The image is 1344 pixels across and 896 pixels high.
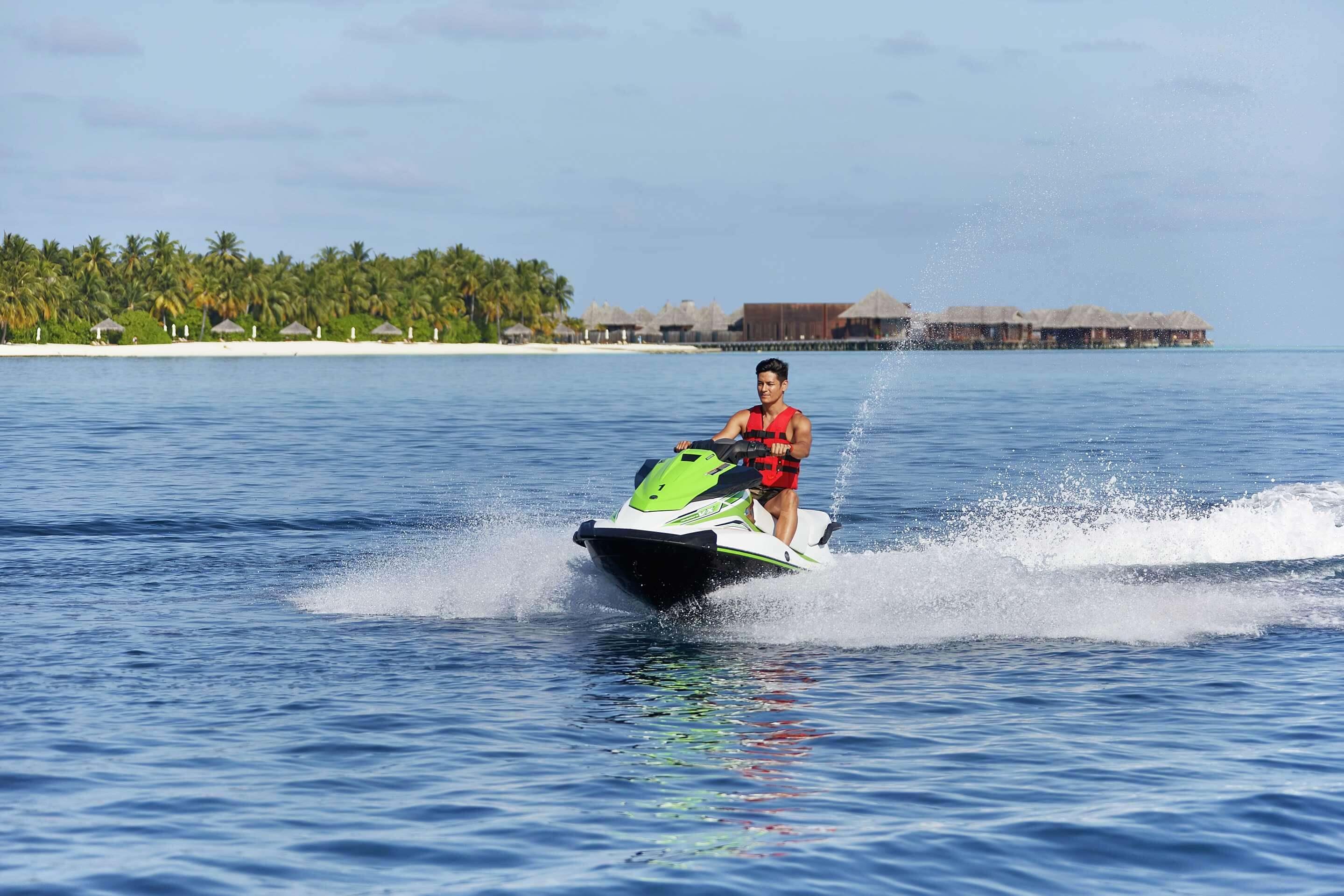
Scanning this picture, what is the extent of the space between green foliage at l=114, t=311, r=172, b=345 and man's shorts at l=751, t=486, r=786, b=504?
10902 cm

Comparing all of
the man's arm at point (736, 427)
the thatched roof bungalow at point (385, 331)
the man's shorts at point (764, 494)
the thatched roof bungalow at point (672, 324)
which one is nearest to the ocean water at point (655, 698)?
the man's shorts at point (764, 494)

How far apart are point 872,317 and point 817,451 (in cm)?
11472

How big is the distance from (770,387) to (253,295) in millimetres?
115664

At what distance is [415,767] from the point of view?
762 cm

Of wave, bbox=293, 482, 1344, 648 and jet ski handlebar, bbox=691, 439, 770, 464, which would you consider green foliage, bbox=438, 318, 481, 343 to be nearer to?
wave, bbox=293, 482, 1344, 648

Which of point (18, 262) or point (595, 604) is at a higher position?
point (18, 262)

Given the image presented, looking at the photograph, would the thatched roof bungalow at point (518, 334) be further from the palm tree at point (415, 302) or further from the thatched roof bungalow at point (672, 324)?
the thatched roof bungalow at point (672, 324)

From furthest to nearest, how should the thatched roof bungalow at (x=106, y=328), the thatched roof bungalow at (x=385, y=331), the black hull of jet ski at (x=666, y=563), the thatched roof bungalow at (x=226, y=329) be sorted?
the thatched roof bungalow at (x=385, y=331)
the thatched roof bungalow at (x=226, y=329)
the thatched roof bungalow at (x=106, y=328)
the black hull of jet ski at (x=666, y=563)

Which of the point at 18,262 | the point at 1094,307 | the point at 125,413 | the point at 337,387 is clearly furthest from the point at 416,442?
the point at 1094,307

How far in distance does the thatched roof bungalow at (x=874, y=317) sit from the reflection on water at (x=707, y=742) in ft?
447

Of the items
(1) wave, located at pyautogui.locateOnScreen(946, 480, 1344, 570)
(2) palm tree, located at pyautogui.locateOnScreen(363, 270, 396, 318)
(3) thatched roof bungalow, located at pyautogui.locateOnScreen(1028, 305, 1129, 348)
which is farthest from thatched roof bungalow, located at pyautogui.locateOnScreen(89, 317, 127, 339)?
(1) wave, located at pyautogui.locateOnScreen(946, 480, 1344, 570)

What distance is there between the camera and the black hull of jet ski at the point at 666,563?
10781mm

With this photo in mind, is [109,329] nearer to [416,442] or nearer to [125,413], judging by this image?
[125,413]

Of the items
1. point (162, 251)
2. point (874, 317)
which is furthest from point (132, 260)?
point (874, 317)
